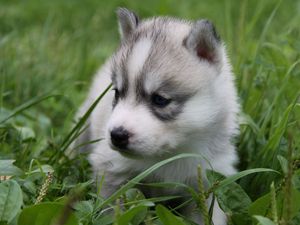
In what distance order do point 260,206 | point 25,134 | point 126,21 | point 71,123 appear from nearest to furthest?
point 260,206 < point 126,21 < point 25,134 < point 71,123

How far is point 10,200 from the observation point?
10.4 ft

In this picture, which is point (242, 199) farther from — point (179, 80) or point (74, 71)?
point (74, 71)

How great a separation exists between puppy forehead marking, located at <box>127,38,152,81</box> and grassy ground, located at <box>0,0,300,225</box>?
62cm

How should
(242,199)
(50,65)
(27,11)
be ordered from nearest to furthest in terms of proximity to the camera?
(242,199) < (50,65) < (27,11)

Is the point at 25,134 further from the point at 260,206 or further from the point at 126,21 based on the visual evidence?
the point at 260,206

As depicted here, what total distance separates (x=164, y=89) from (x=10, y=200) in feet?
3.42

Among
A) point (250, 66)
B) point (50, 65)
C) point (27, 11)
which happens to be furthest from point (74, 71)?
point (27, 11)

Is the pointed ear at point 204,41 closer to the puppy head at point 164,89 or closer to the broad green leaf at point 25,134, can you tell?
the puppy head at point 164,89

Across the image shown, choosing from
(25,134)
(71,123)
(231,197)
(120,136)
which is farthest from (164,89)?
(71,123)

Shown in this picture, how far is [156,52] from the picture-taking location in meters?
3.77

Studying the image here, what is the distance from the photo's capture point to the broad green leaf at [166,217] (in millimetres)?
3125

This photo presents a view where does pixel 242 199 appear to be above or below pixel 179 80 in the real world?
below

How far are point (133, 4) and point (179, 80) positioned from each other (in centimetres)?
575

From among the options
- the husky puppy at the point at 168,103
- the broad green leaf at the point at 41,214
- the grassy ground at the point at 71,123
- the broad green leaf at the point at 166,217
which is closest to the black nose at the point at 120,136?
the husky puppy at the point at 168,103
